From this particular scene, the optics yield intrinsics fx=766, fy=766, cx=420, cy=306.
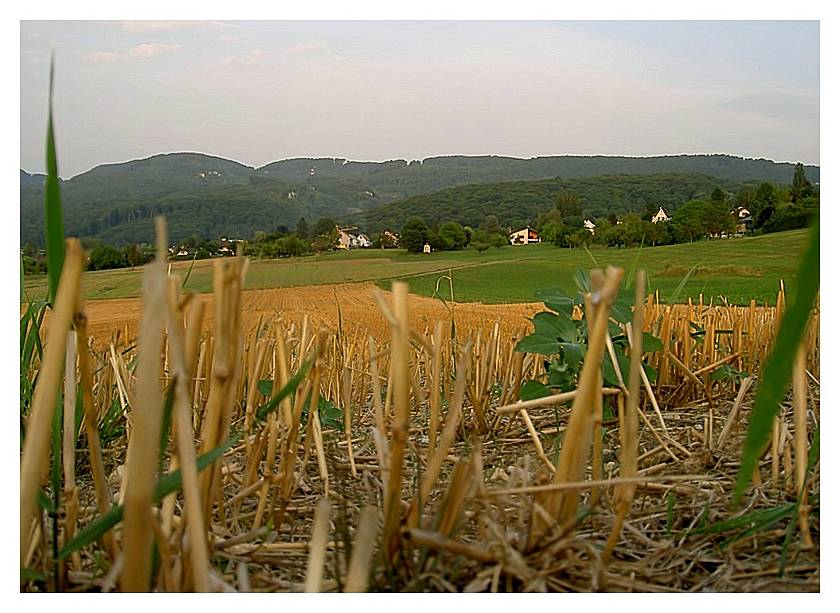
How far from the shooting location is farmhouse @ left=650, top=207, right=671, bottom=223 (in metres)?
1.89

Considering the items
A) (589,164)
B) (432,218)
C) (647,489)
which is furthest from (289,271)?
(589,164)

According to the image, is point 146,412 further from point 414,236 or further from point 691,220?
point 691,220

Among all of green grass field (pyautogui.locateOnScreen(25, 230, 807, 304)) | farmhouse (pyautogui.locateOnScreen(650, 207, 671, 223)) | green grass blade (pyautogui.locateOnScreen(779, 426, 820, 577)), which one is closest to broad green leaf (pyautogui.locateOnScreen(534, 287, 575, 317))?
green grass field (pyautogui.locateOnScreen(25, 230, 807, 304))

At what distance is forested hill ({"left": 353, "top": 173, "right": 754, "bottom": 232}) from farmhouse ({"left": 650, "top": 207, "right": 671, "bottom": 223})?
2cm

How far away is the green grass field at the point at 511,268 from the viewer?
1188mm

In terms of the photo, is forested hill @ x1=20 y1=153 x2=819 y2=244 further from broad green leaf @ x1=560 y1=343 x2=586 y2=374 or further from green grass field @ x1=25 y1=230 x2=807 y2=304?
broad green leaf @ x1=560 y1=343 x2=586 y2=374

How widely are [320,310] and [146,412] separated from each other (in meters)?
0.77

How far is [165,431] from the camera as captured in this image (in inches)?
13.1

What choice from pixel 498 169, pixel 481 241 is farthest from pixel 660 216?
pixel 498 169

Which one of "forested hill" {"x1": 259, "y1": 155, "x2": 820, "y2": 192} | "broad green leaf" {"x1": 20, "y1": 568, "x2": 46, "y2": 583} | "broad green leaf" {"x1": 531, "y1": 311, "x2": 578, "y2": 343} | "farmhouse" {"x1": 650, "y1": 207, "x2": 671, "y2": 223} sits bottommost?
"broad green leaf" {"x1": 20, "y1": 568, "x2": 46, "y2": 583}

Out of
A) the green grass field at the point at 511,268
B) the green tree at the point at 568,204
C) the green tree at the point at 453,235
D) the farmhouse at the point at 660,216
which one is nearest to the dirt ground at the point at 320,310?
the green grass field at the point at 511,268

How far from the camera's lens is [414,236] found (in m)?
1.64
